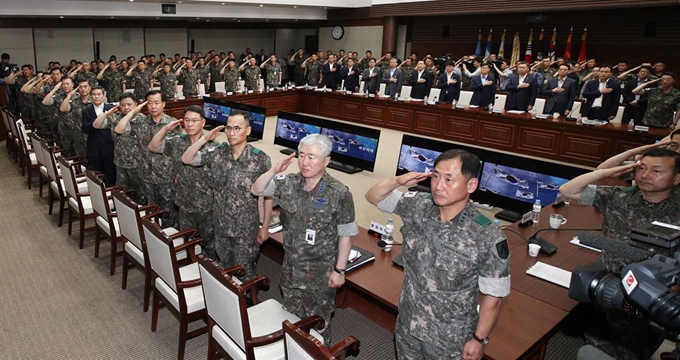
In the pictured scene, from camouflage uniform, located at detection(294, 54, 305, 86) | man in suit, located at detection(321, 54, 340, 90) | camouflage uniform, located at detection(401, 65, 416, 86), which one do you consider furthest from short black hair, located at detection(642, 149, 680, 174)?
camouflage uniform, located at detection(294, 54, 305, 86)

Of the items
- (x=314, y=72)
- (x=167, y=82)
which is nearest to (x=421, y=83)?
(x=314, y=72)

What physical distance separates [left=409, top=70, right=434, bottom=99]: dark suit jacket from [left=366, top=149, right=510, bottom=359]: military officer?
9.24 m

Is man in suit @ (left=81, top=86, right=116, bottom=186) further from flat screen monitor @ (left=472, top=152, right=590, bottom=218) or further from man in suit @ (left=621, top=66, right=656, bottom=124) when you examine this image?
man in suit @ (left=621, top=66, right=656, bottom=124)

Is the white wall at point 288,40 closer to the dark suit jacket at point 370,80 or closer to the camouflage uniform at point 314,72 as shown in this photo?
the camouflage uniform at point 314,72

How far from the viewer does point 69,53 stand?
15492 millimetres

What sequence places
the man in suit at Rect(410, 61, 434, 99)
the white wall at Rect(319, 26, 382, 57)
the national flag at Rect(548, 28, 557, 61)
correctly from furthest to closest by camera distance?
the white wall at Rect(319, 26, 382, 57)
the national flag at Rect(548, 28, 557, 61)
the man in suit at Rect(410, 61, 434, 99)

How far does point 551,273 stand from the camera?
3.00m

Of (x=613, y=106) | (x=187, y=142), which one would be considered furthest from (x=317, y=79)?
(x=187, y=142)

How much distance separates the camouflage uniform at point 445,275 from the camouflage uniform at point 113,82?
1147cm

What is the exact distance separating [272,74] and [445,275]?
1235cm

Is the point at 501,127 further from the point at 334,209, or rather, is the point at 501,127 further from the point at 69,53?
the point at 69,53

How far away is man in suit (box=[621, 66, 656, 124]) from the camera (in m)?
8.85

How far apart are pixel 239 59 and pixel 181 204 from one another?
55.1 ft

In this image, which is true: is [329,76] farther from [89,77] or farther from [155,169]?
[155,169]
